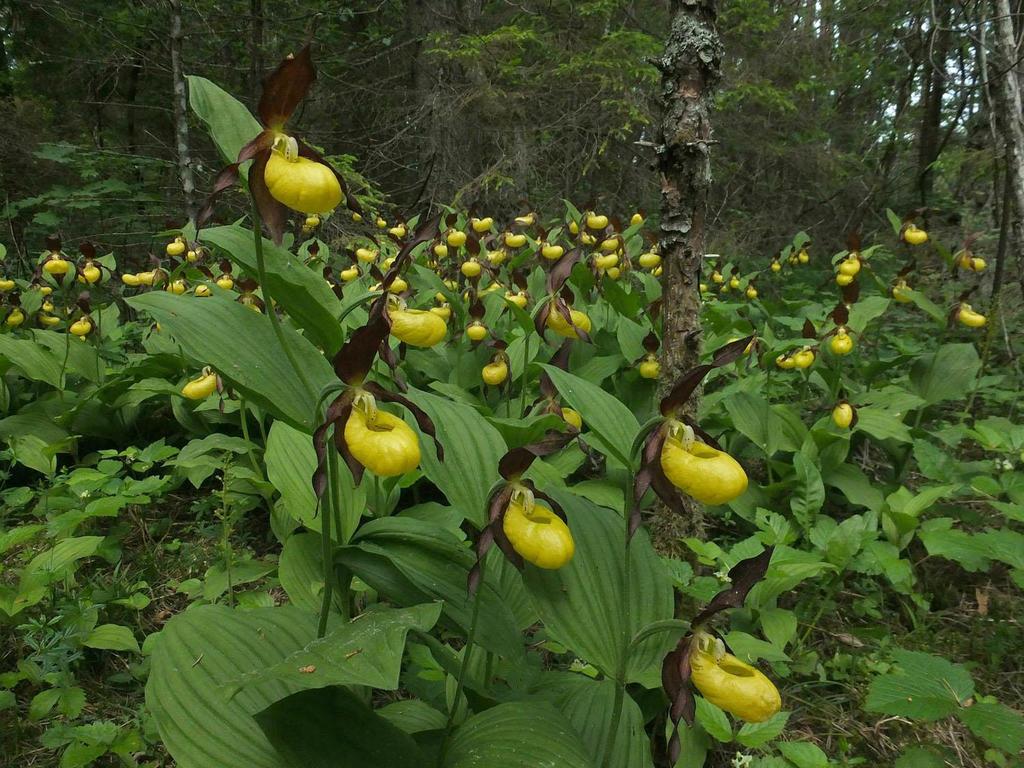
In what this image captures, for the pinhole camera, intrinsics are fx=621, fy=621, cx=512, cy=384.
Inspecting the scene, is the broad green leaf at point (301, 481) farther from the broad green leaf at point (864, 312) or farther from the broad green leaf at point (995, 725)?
the broad green leaf at point (864, 312)

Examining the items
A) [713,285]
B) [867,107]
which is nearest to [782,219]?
[867,107]

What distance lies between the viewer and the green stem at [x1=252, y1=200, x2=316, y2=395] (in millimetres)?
1107

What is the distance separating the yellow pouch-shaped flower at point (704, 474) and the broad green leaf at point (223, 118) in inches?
40.1

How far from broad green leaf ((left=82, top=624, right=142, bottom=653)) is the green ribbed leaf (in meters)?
0.57

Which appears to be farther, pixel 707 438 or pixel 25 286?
pixel 25 286

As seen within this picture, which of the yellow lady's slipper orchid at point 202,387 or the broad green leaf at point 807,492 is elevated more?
the yellow lady's slipper orchid at point 202,387

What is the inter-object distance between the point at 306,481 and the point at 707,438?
1.15 metres

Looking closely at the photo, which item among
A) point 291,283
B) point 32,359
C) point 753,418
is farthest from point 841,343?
point 32,359

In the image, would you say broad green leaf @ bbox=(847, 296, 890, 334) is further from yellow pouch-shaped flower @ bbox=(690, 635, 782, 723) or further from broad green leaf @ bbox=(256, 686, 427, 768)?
broad green leaf @ bbox=(256, 686, 427, 768)

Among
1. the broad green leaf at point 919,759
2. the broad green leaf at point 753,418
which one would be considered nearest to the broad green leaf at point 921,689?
the broad green leaf at point 919,759

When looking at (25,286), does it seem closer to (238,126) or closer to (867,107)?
(238,126)

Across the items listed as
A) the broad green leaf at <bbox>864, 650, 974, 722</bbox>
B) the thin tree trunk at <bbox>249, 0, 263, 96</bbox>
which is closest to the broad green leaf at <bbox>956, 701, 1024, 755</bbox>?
the broad green leaf at <bbox>864, 650, 974, 722</bbox>

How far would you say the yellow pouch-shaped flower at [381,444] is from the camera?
1.09 metres

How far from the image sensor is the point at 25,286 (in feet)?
12.7
